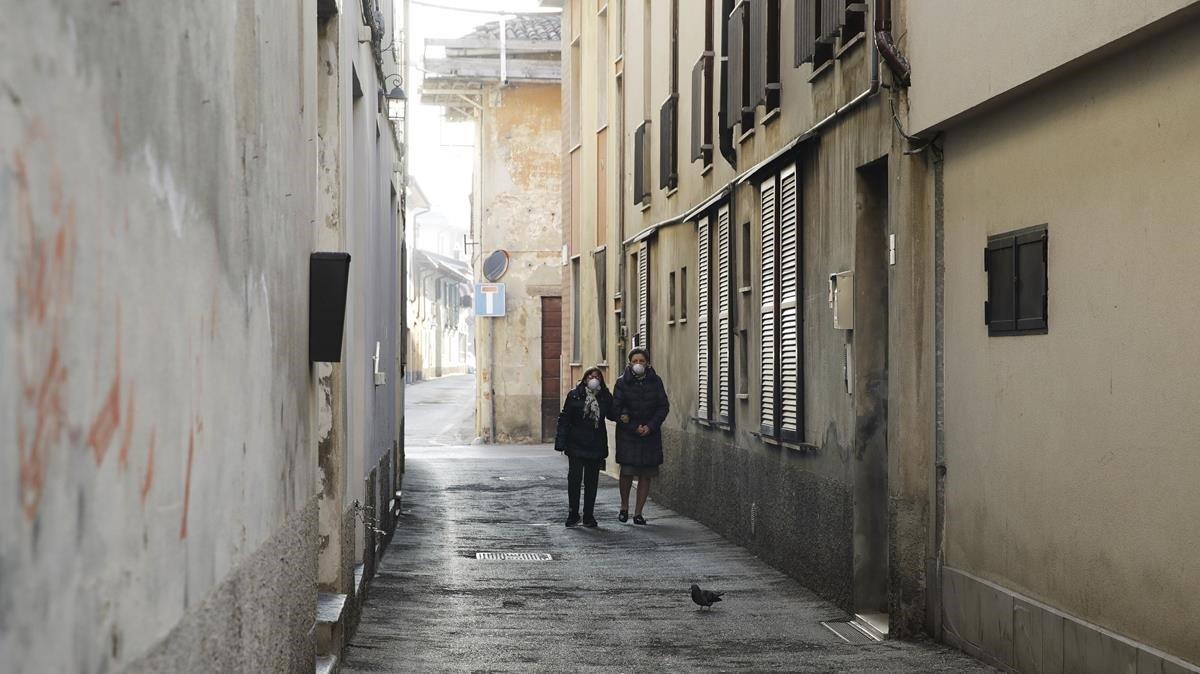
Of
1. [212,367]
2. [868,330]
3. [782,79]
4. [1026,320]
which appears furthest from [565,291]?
[212,367]

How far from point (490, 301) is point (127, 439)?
33.8 meters

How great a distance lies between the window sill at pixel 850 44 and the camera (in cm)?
1054

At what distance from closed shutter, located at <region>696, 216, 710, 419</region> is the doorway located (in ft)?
19.7

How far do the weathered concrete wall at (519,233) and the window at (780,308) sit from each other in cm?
2306

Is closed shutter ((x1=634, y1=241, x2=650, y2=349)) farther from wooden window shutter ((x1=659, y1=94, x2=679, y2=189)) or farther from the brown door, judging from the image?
the brown door

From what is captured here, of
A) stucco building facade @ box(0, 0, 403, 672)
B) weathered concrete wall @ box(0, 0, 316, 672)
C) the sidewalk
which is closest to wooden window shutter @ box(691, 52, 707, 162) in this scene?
the sidewalk

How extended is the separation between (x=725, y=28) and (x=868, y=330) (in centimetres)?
571

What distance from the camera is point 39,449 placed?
2.34 m

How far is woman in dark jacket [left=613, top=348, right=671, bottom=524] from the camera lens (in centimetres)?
1703

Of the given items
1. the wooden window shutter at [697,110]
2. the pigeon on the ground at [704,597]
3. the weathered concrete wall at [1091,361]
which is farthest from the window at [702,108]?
the weathered concrete wall at [1091,361]

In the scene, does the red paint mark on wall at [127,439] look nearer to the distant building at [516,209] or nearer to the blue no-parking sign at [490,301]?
the distant building at [516,209]

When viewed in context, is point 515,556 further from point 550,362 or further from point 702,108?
point 550,362

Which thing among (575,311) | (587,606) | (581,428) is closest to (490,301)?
(575,311)

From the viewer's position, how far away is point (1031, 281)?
8211mm
